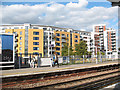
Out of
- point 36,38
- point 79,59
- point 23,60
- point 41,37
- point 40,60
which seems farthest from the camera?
point 41,37

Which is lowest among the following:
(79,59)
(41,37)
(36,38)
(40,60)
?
(79,59)

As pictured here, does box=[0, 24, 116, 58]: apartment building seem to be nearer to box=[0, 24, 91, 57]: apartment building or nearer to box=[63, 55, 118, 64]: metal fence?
box=[0, 24, 91, 57]: apartment building

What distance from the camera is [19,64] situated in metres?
19.5

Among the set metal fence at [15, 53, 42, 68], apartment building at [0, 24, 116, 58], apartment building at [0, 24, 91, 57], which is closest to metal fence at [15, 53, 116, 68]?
metal fence at [15, 53, 42, 68]

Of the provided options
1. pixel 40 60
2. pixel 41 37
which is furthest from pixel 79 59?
pixel 41 37

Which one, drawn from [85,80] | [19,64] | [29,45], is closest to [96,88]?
[85,80]

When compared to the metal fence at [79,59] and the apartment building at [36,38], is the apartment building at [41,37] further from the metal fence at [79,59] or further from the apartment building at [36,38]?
the metal fence at [79,59]

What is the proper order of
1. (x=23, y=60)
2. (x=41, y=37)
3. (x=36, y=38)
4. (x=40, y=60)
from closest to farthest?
(x=23, y=60) < (x=40, y=60) < (x=36, y=38) < (x=41, y=37)

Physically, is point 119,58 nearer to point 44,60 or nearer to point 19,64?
point 44,60

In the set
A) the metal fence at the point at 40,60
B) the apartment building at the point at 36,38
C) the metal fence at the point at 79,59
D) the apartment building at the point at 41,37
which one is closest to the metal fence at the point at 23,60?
the metal fence at the point at 40,60

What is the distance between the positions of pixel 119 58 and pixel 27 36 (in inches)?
1488

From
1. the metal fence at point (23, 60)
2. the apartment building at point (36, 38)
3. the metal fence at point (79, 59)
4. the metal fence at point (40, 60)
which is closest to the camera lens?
the metal fence at point (23, 60)

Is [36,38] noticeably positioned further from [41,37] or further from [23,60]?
[23,60]

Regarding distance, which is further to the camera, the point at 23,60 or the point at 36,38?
the point at 36,38
